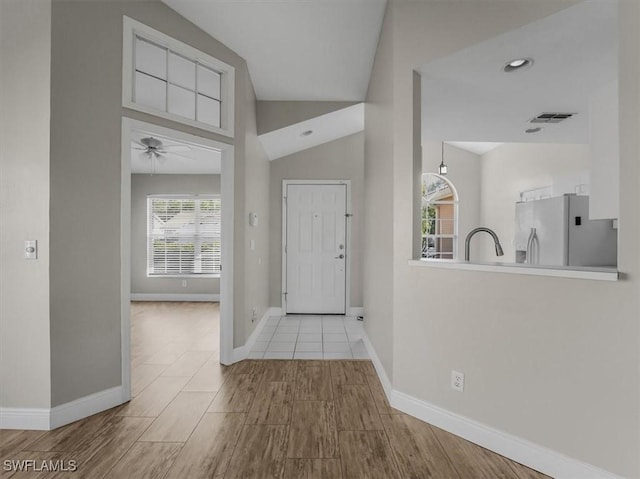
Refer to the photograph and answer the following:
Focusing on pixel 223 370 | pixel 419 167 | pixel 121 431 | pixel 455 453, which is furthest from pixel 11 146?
pixel 455 453

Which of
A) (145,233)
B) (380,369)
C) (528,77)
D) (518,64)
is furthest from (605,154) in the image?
(145,233)

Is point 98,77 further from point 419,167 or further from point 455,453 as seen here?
point 455,453

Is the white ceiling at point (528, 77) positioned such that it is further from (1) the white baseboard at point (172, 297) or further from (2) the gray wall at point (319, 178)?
(1) the white baseboard at point (172, 297)

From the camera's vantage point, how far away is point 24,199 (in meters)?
2.05

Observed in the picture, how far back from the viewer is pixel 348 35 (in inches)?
119

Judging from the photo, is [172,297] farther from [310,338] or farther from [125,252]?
[125,252]

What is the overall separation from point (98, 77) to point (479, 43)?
2524 millimetres

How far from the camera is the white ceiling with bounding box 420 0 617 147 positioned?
1875 mm

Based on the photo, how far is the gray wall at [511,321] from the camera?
4.67 feet

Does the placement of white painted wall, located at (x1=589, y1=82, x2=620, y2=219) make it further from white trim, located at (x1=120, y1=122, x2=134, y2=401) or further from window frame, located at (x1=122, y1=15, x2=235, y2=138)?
white trim, located at (x1=120, y1=122, x2=134, y2=401)

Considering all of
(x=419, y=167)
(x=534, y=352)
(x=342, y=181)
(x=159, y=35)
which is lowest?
(x=534, y=352)

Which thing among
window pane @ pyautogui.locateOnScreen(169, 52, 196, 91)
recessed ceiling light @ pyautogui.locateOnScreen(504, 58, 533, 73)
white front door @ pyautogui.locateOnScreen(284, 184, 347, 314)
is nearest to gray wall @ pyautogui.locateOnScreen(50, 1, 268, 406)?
window pane @ pyautogui.locateOnScreen(169, 52, 196, 91)

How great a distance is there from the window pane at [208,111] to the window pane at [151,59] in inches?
14.3

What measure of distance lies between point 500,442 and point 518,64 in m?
2.49
